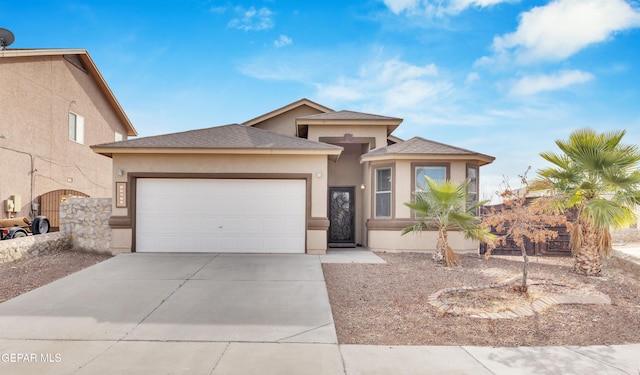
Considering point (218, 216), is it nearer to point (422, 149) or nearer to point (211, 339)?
point (211, 339)

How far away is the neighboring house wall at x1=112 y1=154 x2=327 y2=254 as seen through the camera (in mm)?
9891

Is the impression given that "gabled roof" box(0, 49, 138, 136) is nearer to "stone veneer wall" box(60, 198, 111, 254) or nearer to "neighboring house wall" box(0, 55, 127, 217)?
"neighboring house wall" box(0, 55, 127, 217)

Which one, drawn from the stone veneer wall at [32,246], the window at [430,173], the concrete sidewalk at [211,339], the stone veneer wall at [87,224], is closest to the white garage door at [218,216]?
the stone veneer wall at [87,224]

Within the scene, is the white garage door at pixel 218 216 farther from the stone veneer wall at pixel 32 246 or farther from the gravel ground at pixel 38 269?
the stone veneer wall at pixel 32 246

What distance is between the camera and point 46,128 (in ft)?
48.0

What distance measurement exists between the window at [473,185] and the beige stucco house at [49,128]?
16312 millimetres

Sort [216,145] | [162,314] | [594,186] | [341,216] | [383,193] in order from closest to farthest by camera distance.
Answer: [162,314] → [594,186] → [216,145] → [383,193] → [341,216]

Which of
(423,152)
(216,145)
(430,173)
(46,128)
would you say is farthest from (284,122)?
(46,128)

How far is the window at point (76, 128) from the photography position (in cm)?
1636

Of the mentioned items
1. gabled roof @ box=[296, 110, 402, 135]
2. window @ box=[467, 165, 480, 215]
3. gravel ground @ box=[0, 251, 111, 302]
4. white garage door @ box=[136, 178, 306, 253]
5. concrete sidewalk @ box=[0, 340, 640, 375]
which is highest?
gabled roof @ box=[296, 110, 402, 135]

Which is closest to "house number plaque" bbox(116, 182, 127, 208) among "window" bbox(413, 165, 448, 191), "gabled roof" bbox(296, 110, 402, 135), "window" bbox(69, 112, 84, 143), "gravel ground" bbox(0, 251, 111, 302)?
"gravel ground" bbox(0, 251, 111, 302)

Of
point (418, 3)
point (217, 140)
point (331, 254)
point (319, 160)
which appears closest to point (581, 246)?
point (331, 254)

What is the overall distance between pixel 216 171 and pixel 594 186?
9.57 metres

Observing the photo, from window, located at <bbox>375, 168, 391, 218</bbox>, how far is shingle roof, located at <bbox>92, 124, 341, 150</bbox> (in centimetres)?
235
